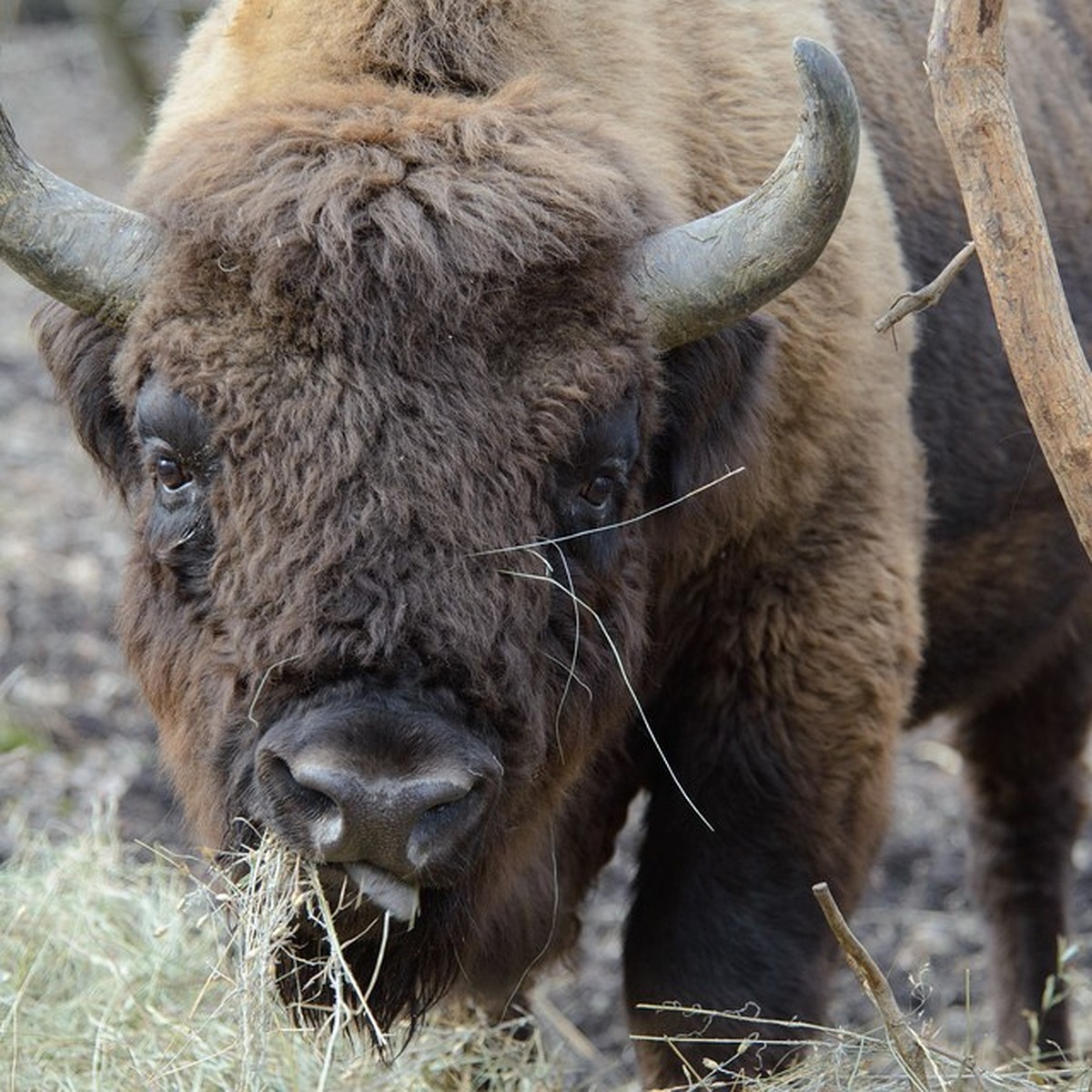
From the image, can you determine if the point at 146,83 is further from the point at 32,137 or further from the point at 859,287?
the point at 859,287

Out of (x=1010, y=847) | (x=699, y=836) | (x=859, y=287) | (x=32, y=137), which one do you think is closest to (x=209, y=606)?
(x=699, y=836)

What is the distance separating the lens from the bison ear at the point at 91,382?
3963 mm

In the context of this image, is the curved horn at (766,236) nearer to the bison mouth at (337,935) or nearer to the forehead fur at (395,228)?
the forehead fur at (395,228)

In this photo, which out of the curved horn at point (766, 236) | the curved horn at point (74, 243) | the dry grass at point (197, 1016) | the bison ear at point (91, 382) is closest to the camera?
the curved horn at point (766, 236)

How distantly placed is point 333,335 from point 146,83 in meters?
12.1

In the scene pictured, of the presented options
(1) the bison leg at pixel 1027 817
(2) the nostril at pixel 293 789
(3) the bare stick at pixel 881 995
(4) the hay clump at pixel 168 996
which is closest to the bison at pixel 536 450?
(2) the nostril at pixel 293 789

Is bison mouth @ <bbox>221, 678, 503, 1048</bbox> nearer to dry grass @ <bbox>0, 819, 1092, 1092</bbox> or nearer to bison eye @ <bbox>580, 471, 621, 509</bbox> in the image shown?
dry grass @ <bbox>0, 819, 1092, 1092</bbox>

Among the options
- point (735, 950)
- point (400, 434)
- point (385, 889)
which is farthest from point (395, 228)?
point (735, 950)

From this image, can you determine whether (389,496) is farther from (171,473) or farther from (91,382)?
(91,382)

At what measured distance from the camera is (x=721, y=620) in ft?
15.0

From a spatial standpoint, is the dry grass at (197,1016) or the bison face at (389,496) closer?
the bison face at (389,496)

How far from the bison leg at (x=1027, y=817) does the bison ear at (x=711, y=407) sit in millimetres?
2894

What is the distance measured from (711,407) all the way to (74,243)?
4.64 ft

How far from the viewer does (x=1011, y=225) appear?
3533mm
